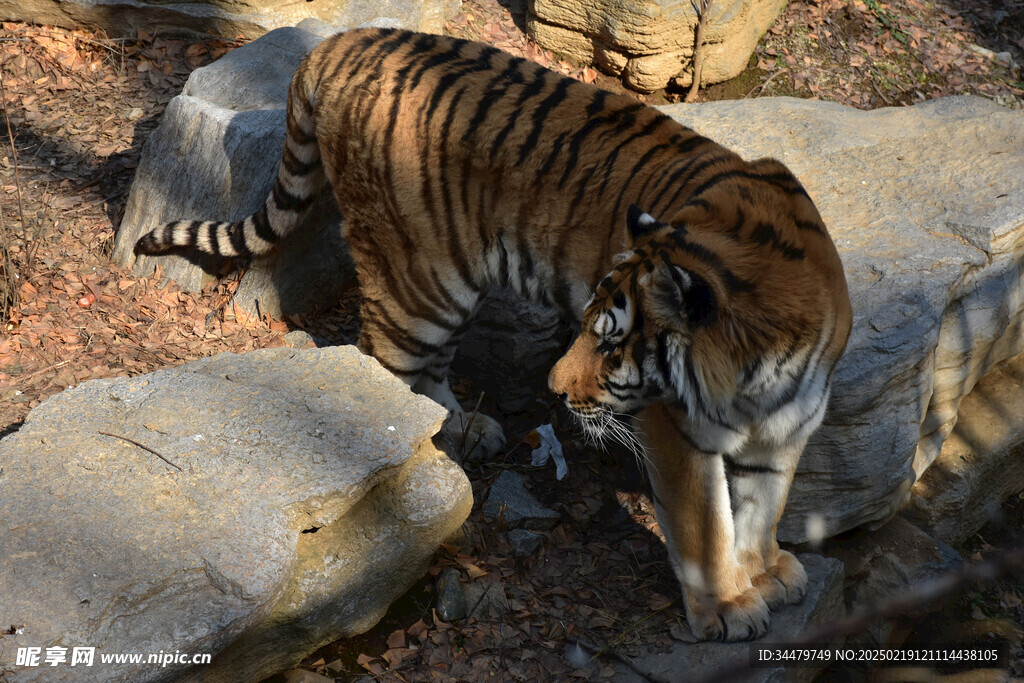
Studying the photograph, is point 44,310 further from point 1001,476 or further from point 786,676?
point 1001,476

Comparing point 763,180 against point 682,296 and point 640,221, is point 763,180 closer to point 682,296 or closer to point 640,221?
point 640,221

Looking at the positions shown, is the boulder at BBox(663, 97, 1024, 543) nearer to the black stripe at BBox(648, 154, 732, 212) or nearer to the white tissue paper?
the black stripe at BBox(648, 154, 732, 212)

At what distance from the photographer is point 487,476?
3.79 meters

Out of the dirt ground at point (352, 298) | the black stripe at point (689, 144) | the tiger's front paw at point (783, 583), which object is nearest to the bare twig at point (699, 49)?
the dirt ground at point (352, 298)

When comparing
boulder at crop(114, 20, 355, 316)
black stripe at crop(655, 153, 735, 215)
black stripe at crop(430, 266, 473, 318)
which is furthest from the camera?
boulder at crop(114, 20, 355, 316)

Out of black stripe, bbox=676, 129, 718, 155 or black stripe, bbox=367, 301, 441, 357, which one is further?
black stripe, bbox=367, 301, 441, 357

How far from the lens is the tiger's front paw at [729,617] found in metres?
2.89

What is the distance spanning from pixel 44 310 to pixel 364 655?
101 inches

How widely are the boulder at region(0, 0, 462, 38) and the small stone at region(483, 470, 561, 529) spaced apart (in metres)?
3.57

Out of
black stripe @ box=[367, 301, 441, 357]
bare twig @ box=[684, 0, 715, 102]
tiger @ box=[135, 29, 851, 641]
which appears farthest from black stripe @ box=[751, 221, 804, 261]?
bare twig @ box=[684, 0, 715, 102]

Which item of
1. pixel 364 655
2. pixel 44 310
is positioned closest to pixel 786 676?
pixel 364 655

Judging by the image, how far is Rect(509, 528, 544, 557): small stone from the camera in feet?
11.2
